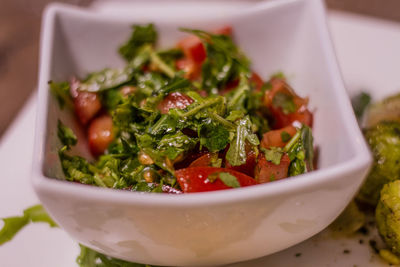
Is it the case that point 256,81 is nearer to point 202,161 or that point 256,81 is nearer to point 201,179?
point 202,161

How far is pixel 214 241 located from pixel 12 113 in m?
2.16

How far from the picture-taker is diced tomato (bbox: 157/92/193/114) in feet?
4.92

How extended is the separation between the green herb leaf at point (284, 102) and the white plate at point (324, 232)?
19.1 inches

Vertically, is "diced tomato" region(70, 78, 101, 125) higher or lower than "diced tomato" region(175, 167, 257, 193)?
higher

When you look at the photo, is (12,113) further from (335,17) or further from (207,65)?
(335,17)

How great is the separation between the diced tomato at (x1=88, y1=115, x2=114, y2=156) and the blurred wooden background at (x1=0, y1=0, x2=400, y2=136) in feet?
4.30

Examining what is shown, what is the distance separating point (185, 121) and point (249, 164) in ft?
0.84

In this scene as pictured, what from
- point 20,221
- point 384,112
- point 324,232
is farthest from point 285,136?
point 20,221

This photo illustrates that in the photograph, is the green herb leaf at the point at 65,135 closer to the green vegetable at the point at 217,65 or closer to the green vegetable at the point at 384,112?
the green vegetable at the point at 217,65

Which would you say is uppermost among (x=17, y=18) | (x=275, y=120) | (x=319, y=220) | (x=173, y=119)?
(x=17, y=18)

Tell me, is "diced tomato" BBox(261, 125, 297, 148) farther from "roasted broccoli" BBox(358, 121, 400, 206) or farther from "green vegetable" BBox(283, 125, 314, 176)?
"roasted broccoli" BBox(358, 121, 400, 206)

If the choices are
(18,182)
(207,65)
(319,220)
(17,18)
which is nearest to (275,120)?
A: (207,65)

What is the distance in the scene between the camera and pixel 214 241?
1181 millimetres

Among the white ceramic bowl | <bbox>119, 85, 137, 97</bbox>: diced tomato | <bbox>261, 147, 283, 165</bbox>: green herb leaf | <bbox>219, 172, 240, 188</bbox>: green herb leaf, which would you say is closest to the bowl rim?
the white ceramic bowl
